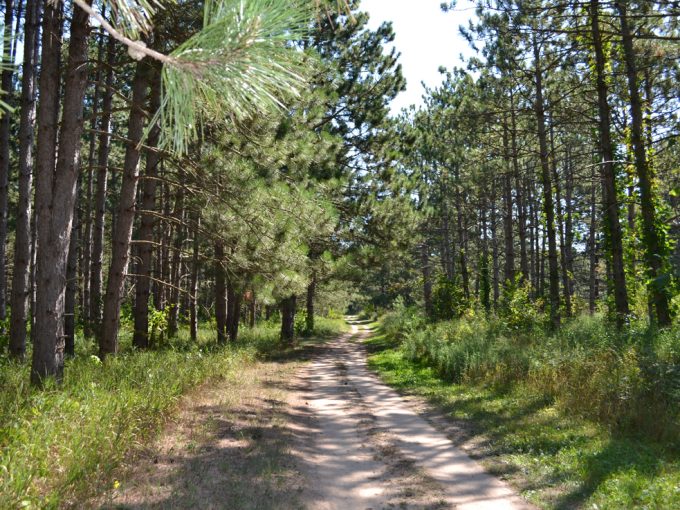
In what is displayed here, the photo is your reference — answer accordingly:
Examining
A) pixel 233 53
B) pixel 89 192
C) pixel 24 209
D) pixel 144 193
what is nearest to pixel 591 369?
pixel 233 53

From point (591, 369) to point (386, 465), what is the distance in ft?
14.9

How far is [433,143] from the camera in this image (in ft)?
72.5

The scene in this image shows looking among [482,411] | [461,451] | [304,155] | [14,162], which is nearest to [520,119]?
[304,155]

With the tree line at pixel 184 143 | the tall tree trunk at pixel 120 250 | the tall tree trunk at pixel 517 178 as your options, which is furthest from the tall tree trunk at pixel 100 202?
the tall tree trunk at pixel 517 178

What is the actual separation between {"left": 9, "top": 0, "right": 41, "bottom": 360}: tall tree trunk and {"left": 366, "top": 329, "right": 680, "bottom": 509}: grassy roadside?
7852 mm

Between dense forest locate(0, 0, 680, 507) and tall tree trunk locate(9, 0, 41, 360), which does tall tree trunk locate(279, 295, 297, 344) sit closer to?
dense forest locate(0, 0, 680, 507)

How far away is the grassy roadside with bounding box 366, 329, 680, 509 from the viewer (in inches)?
184

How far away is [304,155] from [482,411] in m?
7.00

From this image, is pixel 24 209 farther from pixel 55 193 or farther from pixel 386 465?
pixel 386 465

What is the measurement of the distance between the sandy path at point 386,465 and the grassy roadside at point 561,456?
394mm

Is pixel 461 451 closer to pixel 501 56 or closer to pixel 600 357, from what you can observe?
pixel 600 357

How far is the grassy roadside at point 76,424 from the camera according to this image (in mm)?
3939

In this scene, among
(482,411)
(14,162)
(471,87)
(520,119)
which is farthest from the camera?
(14,162)

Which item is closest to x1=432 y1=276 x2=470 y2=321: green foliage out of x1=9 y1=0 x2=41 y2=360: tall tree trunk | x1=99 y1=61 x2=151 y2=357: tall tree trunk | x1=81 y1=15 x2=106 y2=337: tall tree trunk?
x1=81 y1=15 x2=106 y2=337: tall tree trunk
